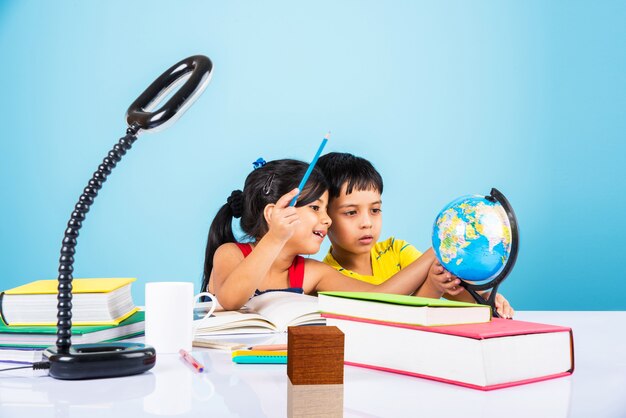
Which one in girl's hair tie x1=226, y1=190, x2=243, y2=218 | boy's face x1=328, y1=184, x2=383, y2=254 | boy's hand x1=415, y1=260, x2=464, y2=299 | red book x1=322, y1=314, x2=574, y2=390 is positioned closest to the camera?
red book x1=322, y1=314, x2=574, y2=390

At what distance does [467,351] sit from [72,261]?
1.73 feet

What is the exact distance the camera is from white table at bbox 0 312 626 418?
30.0 inches

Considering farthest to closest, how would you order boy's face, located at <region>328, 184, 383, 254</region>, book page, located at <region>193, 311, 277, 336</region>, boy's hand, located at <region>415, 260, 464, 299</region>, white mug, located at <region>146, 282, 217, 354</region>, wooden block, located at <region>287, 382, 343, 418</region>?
boy's face, located at <region>328, 184, 383, 254</region>
boy's hand, located at <region>415, 260, 464, 299</region>
book page, located at <region>193, 311, 277, 336</region>
white mug, located at <region>146, 282, 217, 354</region>
wooden block, located at <region>287, 382, 343, 418</region>

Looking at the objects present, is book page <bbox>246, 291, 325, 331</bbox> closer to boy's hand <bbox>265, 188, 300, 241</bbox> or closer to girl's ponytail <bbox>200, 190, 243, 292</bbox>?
boy's hand <bbox>265, 188, 300, 241</bbox>

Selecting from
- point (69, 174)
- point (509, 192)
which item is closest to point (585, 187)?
point (509, 192)

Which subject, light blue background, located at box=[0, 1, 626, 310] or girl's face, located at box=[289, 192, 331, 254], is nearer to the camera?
girl's face, located at box=[289, 192, 331, 254]

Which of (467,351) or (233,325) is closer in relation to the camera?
(467,351)

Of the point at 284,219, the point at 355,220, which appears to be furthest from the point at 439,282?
the point at 355,220

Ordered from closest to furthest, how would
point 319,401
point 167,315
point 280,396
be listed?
point 319,401, point 280,396, point 167,315

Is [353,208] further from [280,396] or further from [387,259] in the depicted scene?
[280,396]

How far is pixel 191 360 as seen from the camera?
104cm

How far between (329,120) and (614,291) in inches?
80.7

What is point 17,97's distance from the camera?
15.0 ft

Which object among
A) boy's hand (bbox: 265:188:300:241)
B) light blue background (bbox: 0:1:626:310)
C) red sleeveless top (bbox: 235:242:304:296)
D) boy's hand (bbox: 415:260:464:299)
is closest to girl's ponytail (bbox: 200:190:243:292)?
red sleeveless top (bbox: 235:242:304:296)
